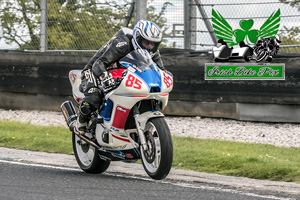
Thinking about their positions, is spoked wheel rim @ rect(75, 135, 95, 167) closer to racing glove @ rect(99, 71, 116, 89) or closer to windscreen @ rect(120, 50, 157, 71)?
racing glove @ rect(99, 71, 116, 89)

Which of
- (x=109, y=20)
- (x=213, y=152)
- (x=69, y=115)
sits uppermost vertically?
(x=109, y=20)

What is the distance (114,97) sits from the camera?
704 cm

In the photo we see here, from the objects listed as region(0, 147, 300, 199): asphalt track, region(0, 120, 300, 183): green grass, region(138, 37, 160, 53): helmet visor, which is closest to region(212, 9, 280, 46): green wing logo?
region(0, 120, 300, 183): green grass

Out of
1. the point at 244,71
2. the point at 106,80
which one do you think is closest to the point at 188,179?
the point at 106,80

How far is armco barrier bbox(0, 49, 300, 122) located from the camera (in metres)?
11.4

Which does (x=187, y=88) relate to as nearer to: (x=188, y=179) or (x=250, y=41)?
(x=250, y=41)

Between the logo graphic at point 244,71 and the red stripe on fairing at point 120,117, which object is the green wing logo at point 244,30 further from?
the red stripe on fairing at point 120,117

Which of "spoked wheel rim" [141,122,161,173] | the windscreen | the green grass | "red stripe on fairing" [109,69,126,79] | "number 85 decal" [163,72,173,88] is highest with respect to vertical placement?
the windscreen

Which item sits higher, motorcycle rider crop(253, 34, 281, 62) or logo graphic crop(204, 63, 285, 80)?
motorcycle rider crop(253, 34, 281, 62)

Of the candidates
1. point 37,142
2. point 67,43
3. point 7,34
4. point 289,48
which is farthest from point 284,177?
point 7,34

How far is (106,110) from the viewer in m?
7.25

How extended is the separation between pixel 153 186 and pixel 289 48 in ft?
19.9

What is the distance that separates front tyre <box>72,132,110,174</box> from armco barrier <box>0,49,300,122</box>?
4334 mm

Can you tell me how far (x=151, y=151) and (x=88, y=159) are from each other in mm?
1430
